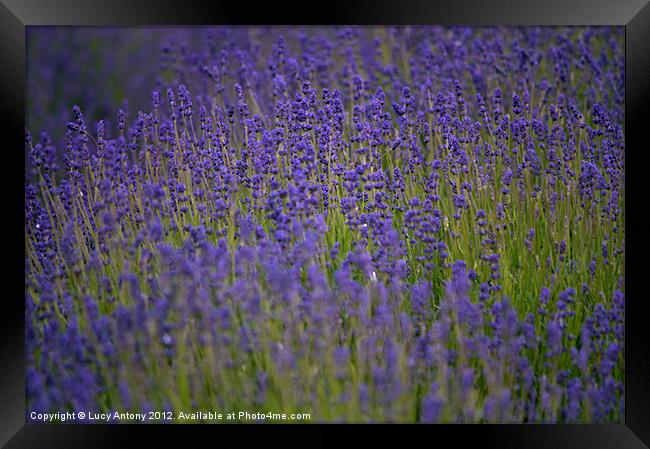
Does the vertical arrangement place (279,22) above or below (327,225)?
above

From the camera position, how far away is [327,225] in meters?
3.27

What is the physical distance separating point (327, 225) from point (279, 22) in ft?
2.96

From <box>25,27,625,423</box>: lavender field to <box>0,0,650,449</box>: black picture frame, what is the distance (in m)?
0.06

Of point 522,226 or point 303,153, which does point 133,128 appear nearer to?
point 303,153

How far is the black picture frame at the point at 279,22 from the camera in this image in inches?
122

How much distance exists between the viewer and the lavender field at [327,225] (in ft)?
9.58

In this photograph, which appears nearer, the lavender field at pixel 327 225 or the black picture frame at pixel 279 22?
the lavender field at pixel 327 225

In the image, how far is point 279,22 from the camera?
10.4 ft

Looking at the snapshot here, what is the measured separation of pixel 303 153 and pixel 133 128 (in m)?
0.86

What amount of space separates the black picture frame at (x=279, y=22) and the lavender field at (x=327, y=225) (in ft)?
0.20

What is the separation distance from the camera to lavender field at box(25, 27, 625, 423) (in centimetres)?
292

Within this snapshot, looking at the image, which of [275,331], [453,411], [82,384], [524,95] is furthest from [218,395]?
[524,95]

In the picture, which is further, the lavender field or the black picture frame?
the black picture frame

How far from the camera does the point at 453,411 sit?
9.61 ft
